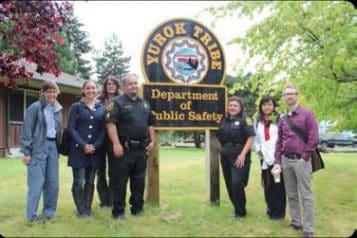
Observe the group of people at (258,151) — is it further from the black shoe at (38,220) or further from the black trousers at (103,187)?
the black shoe at (38,220)

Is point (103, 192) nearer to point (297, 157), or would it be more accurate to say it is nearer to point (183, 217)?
point (183, 217)

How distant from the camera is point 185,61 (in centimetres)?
823

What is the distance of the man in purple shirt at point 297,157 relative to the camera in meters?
6.19

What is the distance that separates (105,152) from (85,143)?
417 millimetres

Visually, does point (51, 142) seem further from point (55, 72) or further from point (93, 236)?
point (93, 236)

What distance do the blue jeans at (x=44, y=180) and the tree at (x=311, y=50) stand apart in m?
4.77

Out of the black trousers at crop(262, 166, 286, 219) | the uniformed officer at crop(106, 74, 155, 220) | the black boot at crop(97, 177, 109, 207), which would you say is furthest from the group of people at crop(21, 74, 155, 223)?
the black trousers at crop(262, 166, 286, 219)

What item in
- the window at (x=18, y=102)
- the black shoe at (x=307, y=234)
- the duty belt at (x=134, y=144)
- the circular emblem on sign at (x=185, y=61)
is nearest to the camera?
the black shoe at (x=307, y=234)

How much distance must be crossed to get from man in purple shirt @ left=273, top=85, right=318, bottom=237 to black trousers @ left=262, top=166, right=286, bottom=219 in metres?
0.65

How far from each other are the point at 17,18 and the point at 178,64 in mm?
2581

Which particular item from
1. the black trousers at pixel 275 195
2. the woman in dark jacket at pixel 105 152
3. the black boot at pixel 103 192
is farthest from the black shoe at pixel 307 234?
the black boot at pixel 103 192

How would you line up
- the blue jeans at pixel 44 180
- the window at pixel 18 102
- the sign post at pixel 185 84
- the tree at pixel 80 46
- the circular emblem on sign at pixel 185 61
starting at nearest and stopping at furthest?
the blue jeans at pixel 44 180
the sign post at pixel 185 84
the circular emblem on sign at pixel 185 61
the window at pixel 18 102
the tree at pixel 80 46

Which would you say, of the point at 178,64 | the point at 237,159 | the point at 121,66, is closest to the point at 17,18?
the point at 178,64

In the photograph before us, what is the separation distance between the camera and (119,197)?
6910 millimetres
